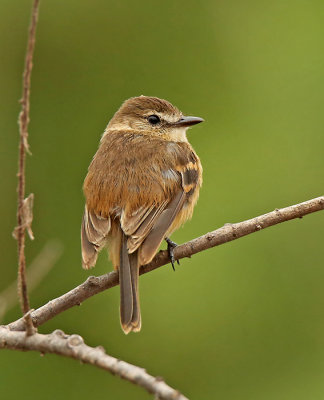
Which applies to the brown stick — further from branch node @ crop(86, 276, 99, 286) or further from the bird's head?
the bird's head

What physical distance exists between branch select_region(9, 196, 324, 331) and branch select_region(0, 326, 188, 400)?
0.61m

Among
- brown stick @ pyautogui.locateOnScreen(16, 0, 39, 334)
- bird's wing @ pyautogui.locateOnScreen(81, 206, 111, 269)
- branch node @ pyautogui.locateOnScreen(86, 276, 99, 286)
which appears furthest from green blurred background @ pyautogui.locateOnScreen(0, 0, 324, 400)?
brown stick @ pyautogui.locateOnScreen(16, 0, 39, 334)

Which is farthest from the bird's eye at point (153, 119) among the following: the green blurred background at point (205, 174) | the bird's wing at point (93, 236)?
the bird's wing at point (93, 236)

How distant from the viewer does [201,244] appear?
13.8 ft

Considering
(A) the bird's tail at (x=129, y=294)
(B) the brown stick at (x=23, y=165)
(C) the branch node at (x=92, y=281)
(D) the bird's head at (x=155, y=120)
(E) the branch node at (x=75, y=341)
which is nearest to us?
(B) the brown stick at (x=23, y=165)

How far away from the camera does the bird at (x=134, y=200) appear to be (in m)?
4.38

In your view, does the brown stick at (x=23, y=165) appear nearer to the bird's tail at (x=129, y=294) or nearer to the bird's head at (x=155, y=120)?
the bird's tail at (x=129, y=294)

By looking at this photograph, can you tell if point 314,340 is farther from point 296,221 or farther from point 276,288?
point 296,221

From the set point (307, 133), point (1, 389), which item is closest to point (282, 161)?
point (307, 133)

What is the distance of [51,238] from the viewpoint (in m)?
6.31

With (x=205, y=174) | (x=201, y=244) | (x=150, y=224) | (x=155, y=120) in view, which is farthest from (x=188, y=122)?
(x=201, y=244)

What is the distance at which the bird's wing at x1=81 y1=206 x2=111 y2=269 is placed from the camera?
14.5 feet

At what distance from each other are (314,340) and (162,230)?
1.90 m

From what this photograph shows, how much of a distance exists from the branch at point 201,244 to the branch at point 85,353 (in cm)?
61
